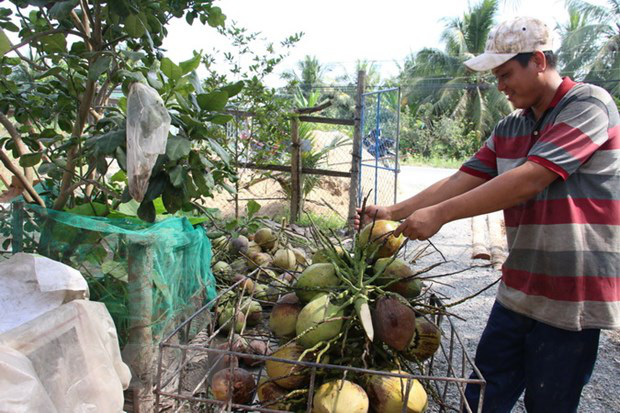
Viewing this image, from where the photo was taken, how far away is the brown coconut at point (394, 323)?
4.44ft

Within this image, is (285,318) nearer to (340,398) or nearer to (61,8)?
(340,398)

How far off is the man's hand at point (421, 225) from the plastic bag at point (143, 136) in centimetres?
84

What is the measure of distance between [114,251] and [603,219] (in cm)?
191

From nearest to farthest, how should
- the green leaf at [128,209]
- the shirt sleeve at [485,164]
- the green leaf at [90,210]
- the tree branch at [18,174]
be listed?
the shirt sleeve at [485,164] → the tree branch at [18,174] → the green leaf at [90,210] → the green leaf at [128,209]

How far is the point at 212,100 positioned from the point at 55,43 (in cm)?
79

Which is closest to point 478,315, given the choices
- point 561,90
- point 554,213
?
point 554,213

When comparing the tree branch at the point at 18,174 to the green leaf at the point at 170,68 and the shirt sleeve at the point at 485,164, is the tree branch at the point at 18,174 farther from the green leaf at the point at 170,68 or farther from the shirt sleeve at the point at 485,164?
the shirt sleeve at the point at 485,164

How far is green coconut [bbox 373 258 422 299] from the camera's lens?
1.58 m

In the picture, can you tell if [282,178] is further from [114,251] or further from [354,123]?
[114,251]

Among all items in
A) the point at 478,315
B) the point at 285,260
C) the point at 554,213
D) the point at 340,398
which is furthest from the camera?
the point at 478,315

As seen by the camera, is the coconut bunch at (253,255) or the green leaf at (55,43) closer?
the green leaf at (55,43)

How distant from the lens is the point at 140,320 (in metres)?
2.18

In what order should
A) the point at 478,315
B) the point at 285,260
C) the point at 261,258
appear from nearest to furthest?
the point at 285,260 → the point at 261,258 → the point at 478,315

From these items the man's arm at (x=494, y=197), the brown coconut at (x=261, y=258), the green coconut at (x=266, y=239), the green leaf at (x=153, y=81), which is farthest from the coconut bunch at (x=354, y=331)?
the green coconut at (x=266, y=239)
